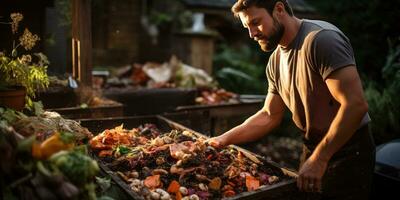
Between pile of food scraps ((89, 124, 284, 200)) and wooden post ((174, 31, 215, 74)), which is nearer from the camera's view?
pile of food scraps ((89, 124, 284, 200))

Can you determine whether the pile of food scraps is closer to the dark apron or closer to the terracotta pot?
the dark apron

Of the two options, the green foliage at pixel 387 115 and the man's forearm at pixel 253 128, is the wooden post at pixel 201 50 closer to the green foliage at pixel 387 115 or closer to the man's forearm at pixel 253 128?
the green foliage at pixel 387 115

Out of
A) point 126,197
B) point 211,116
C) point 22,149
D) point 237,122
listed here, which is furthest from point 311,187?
point 237,122

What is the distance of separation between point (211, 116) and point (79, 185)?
5031 mm

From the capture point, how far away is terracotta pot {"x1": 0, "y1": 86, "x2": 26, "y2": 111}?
3334 millimetres

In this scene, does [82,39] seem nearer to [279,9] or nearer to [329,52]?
[279,9]

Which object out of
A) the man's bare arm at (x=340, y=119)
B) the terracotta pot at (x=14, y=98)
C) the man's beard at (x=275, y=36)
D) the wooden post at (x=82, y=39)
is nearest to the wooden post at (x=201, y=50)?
the wooden post at (x=82, y=39)

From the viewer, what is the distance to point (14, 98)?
339 cm

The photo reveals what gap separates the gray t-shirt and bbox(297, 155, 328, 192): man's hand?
551mm

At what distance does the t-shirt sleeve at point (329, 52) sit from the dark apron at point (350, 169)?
0.80 metres

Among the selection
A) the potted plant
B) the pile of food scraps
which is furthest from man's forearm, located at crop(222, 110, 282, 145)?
the potted plant

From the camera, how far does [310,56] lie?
3.26 meters

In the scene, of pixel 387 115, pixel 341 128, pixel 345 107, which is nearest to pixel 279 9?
pixel 345 107

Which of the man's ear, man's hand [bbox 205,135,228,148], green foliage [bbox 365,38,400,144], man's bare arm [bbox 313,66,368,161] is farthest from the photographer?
green foliage [bbox 365,38,400,144]
